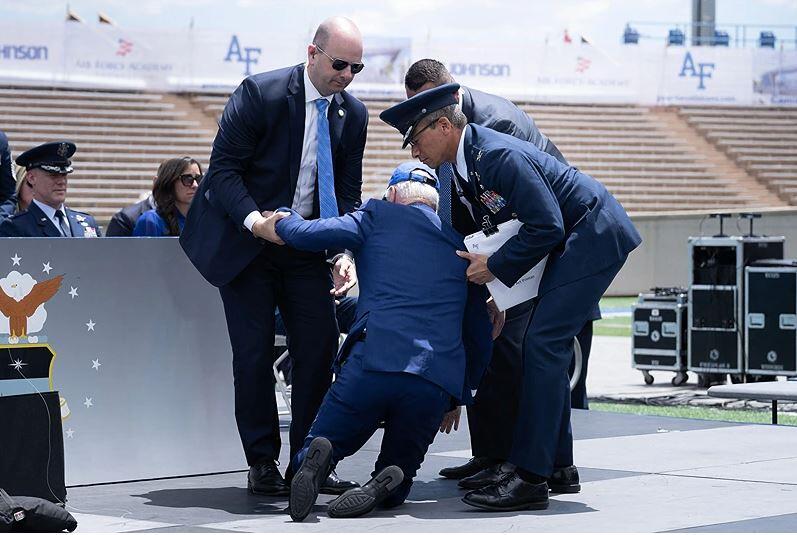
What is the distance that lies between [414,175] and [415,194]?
13cm

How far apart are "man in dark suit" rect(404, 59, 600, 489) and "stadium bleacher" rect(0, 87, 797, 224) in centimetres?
1844

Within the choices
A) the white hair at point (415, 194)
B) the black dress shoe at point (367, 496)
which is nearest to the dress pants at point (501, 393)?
the white hair at point (415, 194)

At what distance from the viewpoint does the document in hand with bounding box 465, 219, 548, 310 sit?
4.53 m

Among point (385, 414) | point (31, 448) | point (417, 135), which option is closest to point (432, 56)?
point (417, 135)

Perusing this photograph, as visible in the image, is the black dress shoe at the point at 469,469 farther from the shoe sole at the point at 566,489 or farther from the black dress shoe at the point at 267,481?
the black dress shoe at the point at 267,481

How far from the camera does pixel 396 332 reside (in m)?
4.45

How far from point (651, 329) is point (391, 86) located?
17.6 meters

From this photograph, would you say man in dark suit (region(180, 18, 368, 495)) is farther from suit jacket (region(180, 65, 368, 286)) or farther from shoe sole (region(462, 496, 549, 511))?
shoe sole (region(462, 496, 549, 511))

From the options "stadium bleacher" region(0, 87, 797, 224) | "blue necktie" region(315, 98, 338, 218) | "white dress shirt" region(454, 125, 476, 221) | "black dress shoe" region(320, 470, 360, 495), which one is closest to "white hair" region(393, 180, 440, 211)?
"white dress shirt" region(454, 125, 476, 221)

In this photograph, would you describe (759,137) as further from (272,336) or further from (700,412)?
(272,336)

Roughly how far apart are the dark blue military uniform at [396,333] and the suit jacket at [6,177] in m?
3.06

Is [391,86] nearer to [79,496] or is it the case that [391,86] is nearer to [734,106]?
[734,106]

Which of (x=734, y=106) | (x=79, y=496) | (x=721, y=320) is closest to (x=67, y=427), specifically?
(x=79, y=496)

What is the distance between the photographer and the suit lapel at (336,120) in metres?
4.98
